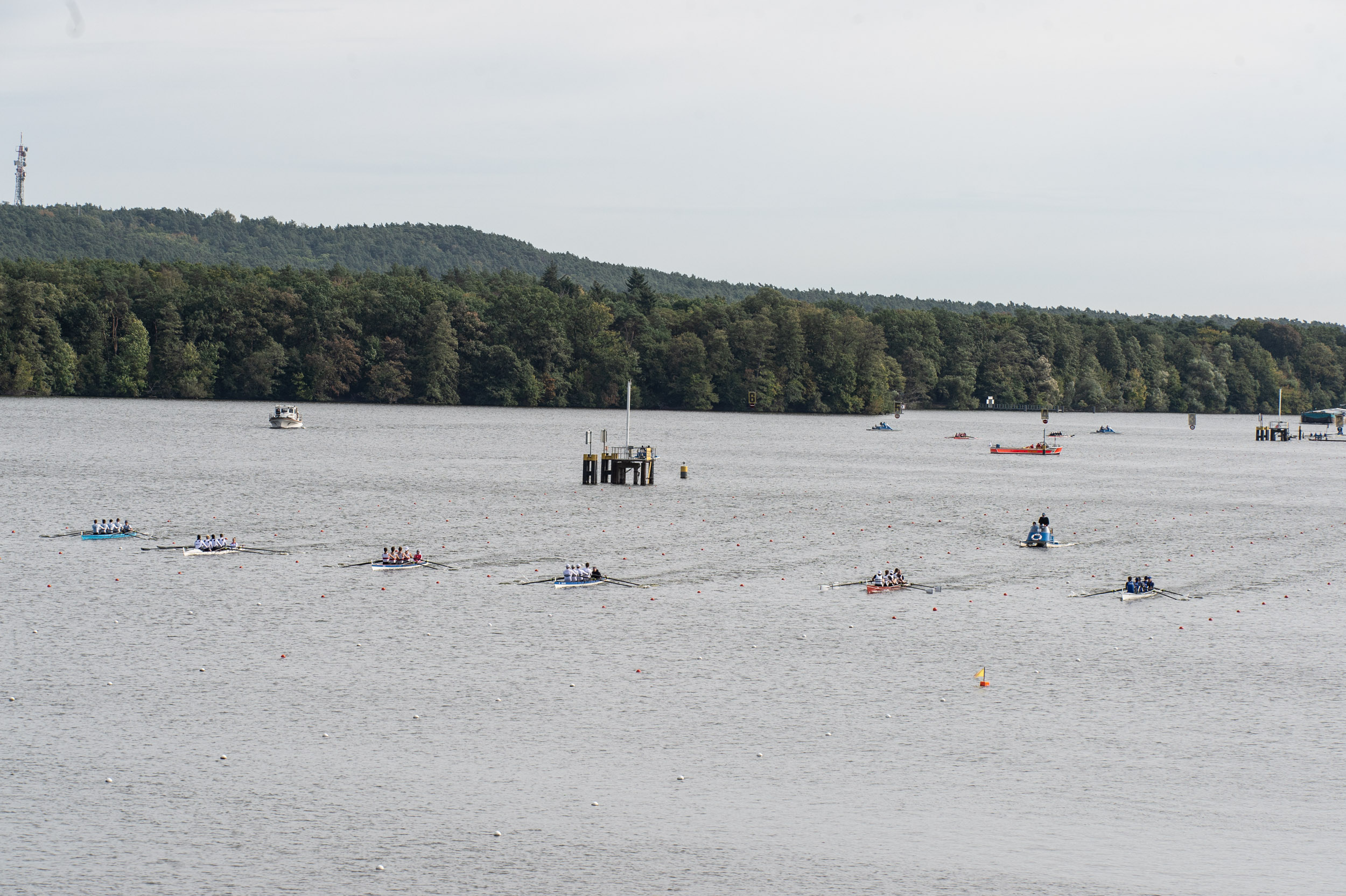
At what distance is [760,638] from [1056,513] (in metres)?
45.4

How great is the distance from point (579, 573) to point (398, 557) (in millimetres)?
8175

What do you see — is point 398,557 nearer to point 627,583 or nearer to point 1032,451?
point 627,583

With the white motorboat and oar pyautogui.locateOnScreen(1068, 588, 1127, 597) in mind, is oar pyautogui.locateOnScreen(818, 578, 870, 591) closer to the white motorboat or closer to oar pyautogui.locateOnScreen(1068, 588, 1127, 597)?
oar pyautogui.locateOnScreen(1068, 588, 1127, 597)

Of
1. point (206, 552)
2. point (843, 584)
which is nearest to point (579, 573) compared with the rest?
point (843, 584)

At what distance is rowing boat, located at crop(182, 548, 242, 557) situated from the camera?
55594 millimetres

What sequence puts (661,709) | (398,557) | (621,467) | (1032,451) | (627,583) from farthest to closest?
(1032,451) < (621,467) < (398,557) < (627,583) < (661,709)

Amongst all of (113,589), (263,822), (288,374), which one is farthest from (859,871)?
(288,374)

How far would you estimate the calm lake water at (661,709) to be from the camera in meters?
24.5

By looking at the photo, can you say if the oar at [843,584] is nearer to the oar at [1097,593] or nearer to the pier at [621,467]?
the oar at [1097,593]

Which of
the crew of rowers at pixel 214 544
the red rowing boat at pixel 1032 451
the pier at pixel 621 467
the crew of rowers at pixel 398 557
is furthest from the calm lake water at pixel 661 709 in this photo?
the red rowing boat at pixel 1032 451

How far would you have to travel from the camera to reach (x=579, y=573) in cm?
5134

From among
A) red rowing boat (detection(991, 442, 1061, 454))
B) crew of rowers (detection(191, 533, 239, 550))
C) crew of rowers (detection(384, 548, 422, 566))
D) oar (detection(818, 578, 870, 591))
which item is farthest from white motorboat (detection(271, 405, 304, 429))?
oar (detection(818, 578, 870, 591))

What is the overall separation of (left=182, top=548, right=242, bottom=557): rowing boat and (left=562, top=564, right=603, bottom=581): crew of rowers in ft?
49.4

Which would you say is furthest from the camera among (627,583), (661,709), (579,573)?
(627,583)
